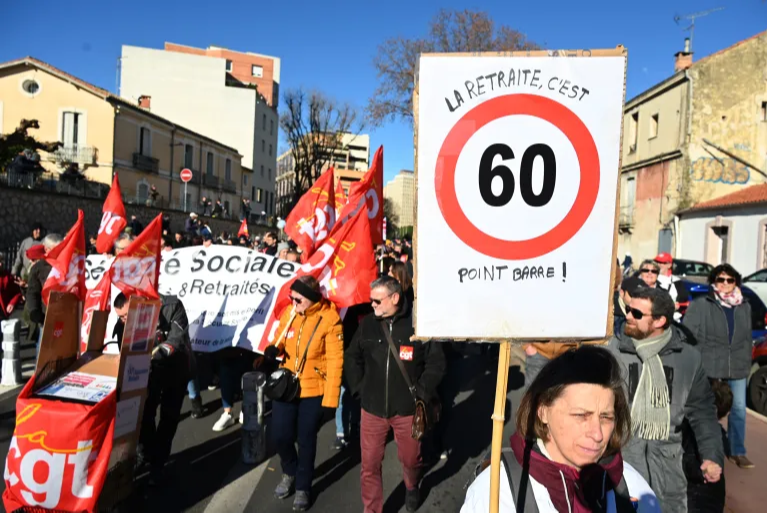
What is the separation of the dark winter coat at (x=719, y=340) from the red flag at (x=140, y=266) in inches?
185

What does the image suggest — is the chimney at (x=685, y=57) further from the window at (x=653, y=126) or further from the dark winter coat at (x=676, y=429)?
the dark winter coat at (x=676, y=429)

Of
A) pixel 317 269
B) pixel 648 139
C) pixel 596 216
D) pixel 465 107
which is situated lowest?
pixel 317 269

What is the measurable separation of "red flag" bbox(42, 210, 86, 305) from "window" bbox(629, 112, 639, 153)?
31.9 m

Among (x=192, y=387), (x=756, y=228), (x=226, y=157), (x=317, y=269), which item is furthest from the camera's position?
(x=226, y=157)

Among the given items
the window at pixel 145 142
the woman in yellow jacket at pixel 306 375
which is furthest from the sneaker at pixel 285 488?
the window at pixel 145 142

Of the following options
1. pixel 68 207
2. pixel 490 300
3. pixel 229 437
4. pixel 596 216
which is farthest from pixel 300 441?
pixel 68 207

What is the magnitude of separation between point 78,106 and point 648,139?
31.3 metres

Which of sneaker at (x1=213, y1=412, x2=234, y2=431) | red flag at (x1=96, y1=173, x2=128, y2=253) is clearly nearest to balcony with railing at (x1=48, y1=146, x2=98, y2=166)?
red flag at (x1=96, y1=173, x2=128, y2=253)

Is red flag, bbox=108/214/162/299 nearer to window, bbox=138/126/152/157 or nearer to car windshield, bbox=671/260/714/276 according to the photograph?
car windshield, bbox=671/260/714/276

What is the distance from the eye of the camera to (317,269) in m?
5.72

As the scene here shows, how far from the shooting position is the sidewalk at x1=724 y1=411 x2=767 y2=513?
4.52 metres

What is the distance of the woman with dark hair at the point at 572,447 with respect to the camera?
1.69 meters

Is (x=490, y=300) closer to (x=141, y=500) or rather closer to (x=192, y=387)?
(x=141, y=500)

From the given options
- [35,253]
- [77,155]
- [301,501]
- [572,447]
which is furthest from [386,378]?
[77,155]
